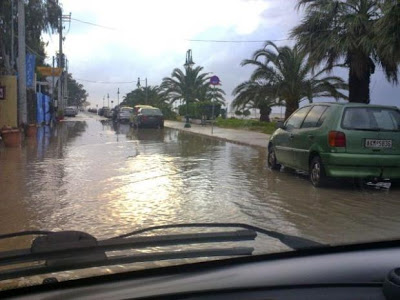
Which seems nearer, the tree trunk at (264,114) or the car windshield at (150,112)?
the tree trunk at (264,114)

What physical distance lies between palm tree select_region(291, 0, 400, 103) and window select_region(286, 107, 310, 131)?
779cm

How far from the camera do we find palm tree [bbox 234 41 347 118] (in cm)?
2598

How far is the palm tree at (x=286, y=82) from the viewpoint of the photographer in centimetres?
2598

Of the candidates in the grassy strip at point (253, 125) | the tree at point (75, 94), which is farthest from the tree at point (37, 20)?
the tree at point (75, 94)

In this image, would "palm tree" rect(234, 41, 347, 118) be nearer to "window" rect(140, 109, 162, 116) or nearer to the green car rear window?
"window" rect(140, 109, 162, 116)

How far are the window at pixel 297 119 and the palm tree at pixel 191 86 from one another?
36588mm

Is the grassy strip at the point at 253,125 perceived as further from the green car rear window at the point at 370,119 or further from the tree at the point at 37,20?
the green car rear window at the point at 370,119

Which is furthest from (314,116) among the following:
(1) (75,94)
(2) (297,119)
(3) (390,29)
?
(1) (75,94)

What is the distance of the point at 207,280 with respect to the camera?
225 centimetres

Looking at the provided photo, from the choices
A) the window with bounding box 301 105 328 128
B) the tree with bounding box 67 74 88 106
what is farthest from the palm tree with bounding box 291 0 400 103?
the tree with bounding box 67 74 88 106

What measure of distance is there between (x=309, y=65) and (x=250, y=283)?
18.9m

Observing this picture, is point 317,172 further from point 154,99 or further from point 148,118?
point 154,99

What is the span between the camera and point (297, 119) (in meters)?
10.5

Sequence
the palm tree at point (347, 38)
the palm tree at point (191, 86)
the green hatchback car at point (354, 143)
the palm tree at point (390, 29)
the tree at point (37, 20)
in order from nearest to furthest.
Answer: the green hatchback car at point (354, 143), the palm tree at point (390, 29), the palm tree at point (347, 38), the tree at point (37, 20), the palm tree at point (191, 86)
